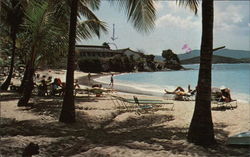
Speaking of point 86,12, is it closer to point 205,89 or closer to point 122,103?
point 122,103

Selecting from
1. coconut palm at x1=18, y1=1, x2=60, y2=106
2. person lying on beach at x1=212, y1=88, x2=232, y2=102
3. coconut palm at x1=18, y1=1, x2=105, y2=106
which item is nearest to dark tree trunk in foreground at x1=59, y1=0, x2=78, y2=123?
coconut palm at x1=18, y1=1, x2=105, y2=106

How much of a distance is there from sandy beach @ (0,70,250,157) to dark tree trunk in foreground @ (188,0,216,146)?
269 millimetres

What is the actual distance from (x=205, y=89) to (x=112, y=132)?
2.86 metres

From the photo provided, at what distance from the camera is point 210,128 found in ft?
21.8

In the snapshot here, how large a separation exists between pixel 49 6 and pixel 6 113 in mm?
3840

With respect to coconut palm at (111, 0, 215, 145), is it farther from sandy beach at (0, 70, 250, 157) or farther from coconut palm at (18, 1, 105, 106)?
coconut palm at (18, 1, 105, 106)

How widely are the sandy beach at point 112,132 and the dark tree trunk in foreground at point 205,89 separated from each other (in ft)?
0.88

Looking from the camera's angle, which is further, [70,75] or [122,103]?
[122,103]

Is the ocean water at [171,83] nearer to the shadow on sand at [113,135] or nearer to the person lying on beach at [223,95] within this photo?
the person lying on beach at [223,95]

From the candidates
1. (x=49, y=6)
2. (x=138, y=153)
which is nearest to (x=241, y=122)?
(x=138, y=153)

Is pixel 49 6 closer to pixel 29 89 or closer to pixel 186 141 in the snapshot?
pixel 29 89

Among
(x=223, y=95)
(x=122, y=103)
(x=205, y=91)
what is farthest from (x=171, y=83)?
(x=205, y=91)

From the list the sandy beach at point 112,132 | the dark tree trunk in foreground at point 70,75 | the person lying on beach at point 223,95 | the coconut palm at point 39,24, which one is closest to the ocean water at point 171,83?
the person lying on beach at point 223,95

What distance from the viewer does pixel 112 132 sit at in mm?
8258
